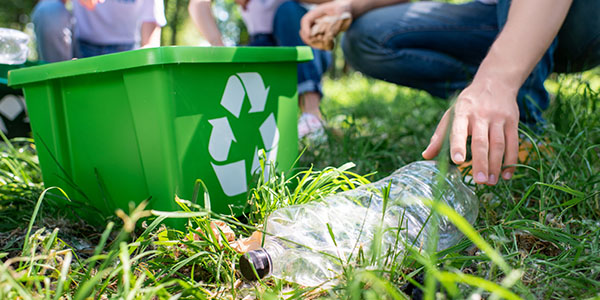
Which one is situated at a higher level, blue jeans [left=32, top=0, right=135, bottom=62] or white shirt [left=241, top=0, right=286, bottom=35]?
white shirt [left=241, top=0, right=286, bottom=35]

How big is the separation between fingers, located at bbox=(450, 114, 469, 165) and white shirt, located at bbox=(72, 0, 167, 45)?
93.9 inches

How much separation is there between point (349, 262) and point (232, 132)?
545 mm

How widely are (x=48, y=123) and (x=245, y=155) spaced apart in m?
0.63

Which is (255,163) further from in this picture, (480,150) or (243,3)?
(243,3)

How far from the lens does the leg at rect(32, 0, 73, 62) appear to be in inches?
108

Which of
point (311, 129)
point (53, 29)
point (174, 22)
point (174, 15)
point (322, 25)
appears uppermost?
point (322, 25)

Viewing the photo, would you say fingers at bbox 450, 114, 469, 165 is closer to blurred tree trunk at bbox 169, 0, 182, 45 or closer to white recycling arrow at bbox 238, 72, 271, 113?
white recycling arrow at bbox 238, 72, 271, 113

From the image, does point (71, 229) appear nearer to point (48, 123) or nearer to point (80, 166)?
point (80, 166)

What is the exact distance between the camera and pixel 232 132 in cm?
127

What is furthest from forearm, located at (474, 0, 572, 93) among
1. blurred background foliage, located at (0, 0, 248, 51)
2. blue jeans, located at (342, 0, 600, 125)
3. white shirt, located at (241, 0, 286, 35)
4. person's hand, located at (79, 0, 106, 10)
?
blurred background foliage, located at (0, 0, 248, 51)

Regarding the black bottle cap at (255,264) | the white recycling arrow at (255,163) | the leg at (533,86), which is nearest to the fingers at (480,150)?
the black bottle cap at (255,264)

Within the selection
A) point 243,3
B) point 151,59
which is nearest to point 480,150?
point 151,59

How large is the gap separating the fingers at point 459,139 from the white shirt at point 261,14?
178 cm

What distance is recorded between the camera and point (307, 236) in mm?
1005
